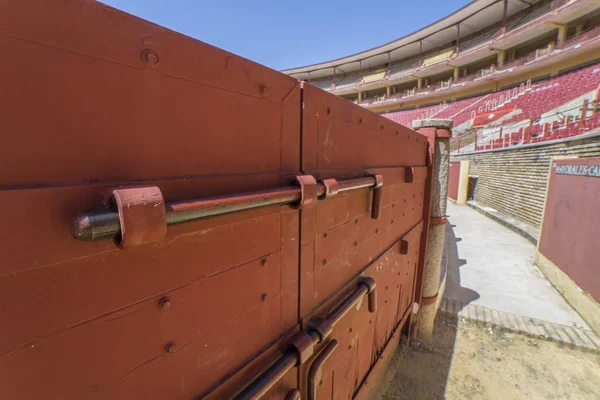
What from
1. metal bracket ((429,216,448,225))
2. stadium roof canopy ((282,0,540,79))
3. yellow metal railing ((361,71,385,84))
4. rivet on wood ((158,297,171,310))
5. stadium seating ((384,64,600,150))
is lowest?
metal bracket ((429,216,448,225))

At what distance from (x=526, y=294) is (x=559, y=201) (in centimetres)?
273

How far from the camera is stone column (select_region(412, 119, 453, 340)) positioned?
3631mm

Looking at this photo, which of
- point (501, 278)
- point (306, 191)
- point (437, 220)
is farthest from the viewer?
point (501, 278)

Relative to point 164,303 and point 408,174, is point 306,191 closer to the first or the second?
point 164,303

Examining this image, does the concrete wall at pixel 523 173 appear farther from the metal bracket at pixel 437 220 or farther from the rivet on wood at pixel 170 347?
the rivet on wood at pixel 170 347

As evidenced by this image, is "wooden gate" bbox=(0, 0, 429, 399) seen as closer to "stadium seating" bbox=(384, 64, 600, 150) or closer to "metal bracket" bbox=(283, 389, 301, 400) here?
"metal bracket" bbox=(283, 389, 301, 400)

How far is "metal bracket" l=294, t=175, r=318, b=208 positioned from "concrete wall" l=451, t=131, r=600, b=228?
870cm

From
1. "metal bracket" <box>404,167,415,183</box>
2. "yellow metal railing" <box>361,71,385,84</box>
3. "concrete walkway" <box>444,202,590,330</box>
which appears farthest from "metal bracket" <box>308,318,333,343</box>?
"yellow metal railing" <box>361,71,385,84</box>

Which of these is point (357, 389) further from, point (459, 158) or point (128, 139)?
point (459, 158)

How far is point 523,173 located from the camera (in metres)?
10.1

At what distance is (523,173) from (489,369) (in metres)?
9.55

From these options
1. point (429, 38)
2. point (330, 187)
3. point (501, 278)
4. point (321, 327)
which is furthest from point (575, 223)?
point (429, 38)

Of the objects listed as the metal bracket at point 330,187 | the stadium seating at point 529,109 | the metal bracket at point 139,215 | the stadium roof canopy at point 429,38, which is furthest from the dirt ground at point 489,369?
the stadium roof canopy at point 429,38

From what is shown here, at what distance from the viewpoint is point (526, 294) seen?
5.53 meters
